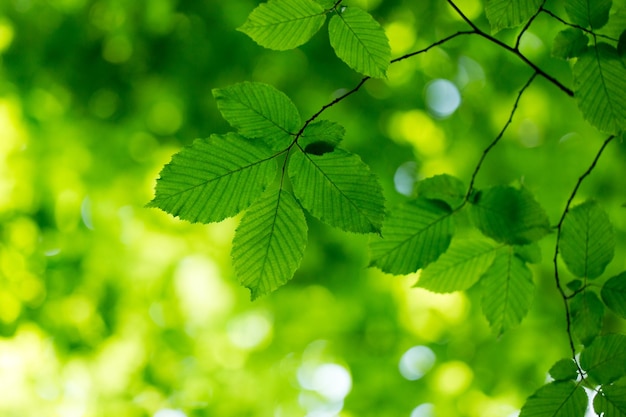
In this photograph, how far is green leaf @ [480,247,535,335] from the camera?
981mm

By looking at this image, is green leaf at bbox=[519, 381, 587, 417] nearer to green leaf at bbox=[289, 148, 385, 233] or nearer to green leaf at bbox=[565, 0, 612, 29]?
green leaf at bbox=[289, 148, 385, 233]

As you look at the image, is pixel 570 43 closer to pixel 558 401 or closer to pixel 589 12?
pixel 589 12

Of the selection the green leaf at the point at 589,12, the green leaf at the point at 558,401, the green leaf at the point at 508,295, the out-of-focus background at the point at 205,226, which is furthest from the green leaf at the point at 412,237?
the out-of-focus background at the point at 205,226

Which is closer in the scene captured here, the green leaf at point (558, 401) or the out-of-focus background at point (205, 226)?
the green leaf at point (558, 401)

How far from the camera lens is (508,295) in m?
0.99

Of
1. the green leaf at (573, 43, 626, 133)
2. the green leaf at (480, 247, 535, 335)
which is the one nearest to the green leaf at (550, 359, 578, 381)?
the green leaf at (480, 247, 535, 335)

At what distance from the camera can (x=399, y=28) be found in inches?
135

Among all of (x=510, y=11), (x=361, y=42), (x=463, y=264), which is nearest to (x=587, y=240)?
(x=463, y=264)

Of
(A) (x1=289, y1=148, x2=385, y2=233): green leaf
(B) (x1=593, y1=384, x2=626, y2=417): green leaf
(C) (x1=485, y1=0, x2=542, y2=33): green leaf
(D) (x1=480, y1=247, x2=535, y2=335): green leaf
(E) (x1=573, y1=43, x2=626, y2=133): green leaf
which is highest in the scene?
(C) (x1=485, y1=0, x2=542, y2=33): green leaf

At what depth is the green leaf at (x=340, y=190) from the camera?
29.1 inches

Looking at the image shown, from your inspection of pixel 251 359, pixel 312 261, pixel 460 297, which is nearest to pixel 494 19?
pixel 312 261

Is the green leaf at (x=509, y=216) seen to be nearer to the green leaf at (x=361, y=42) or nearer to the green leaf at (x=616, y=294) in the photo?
the green leaf at (x=616, y=294)

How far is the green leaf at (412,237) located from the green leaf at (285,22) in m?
0.34

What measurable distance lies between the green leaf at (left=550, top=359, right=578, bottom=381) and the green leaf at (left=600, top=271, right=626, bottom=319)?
0.15 m
